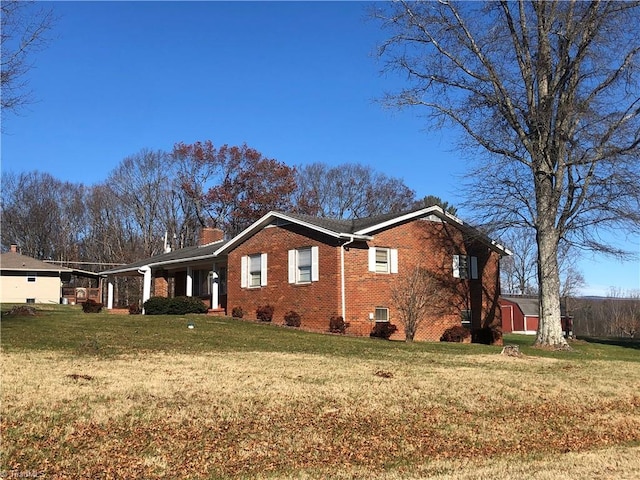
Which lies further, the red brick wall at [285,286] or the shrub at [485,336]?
the shrub at [485,336]

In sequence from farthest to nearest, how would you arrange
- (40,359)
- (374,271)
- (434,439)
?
(374,271)
(40,359)
(434,439)

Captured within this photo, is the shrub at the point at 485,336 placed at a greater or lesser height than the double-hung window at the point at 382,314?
lesser

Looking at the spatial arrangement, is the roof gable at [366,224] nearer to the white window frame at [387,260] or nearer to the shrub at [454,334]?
the white window frame at [387,260]

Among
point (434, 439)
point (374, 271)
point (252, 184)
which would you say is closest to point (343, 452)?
point (434, 439)

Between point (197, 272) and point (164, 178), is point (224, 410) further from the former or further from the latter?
point (164, 178)

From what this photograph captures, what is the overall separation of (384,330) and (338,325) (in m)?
1.61

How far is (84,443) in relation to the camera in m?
6.30

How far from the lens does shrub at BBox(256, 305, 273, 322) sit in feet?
78.8

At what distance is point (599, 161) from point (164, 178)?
42150 millimetres

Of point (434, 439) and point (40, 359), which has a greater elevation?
point (40, 359)

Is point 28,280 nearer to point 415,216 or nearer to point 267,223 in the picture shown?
point 267,223

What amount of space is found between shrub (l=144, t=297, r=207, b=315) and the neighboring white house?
17.6 meters

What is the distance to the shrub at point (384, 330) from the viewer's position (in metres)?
20.5

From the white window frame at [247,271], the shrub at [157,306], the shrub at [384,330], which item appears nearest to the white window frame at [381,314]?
the shrub at [384,330]
